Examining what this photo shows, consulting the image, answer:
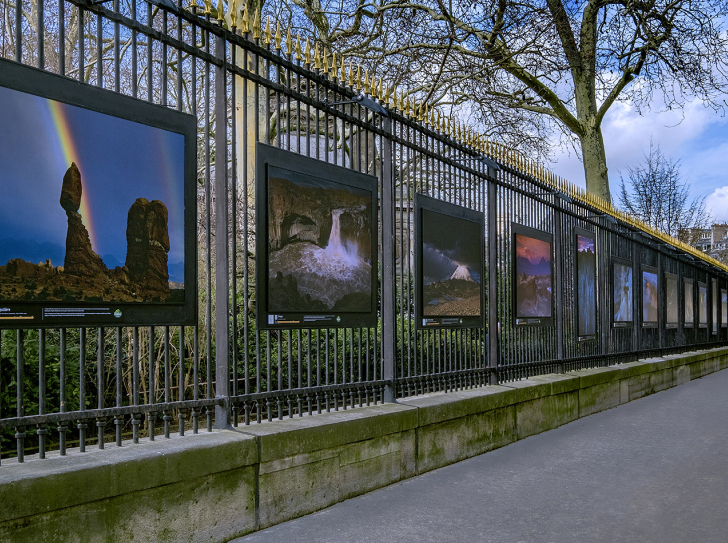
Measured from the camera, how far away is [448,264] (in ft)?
23.8

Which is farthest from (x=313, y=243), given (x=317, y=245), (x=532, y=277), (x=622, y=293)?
(x=622, y=293)

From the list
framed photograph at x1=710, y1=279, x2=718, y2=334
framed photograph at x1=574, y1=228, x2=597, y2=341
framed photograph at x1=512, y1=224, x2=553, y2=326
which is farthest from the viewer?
framed photograph at x1=710, y1=279, x2=718, y2=334

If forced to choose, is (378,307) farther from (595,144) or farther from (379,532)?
(595,144)

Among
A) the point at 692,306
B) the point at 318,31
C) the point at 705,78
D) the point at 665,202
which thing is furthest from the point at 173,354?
the point at 665,202

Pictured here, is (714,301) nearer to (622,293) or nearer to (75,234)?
(622,293)

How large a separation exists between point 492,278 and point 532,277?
1171 mm

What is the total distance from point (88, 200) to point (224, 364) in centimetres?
141

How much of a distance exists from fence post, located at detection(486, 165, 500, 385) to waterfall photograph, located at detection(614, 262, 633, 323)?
5.62 metres

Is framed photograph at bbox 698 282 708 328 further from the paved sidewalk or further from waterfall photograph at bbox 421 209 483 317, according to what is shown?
waterfall photograph at bbox 421 209 483 317

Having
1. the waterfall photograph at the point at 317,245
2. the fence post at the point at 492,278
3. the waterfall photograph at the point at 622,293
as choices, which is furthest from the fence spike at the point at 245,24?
the waterfall photograph at the point at 622,293

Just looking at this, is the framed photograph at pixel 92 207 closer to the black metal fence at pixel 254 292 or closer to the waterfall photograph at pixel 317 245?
the black metal fence at pixel 254 292

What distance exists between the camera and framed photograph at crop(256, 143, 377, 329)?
16.1ft

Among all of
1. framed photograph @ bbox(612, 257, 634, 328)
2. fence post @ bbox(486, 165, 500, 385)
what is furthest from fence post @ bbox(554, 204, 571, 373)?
framed photograph @ bbox(612, 257, 634, 328)

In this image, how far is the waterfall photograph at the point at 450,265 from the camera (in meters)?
6.88
